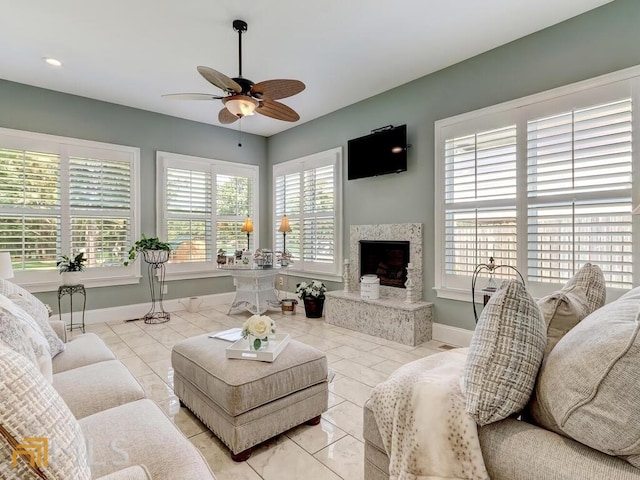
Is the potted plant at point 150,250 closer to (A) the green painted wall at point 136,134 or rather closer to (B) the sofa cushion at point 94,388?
(A) the green painted wall at point 136,134

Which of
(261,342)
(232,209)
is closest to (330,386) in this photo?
(261,342)

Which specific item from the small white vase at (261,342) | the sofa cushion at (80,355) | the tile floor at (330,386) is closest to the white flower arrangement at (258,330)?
the small white vase at (261,342)

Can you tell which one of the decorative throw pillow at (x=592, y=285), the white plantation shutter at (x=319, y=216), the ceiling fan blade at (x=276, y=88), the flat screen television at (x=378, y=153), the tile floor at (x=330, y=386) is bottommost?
the tile floor at (x=330, y=386)

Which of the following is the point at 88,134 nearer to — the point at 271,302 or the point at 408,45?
the point at 271,302

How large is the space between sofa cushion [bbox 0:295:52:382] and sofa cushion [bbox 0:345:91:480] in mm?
711

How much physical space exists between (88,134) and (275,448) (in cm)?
459

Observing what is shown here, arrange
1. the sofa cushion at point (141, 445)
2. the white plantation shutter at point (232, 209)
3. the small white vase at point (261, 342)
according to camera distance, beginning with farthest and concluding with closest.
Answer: the white plantation shutter at point (232, 209), the small white vase at point (261, 342), the sofa cushion at point (141, 445)

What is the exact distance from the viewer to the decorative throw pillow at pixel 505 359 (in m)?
0.93

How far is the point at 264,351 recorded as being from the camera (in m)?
1.95

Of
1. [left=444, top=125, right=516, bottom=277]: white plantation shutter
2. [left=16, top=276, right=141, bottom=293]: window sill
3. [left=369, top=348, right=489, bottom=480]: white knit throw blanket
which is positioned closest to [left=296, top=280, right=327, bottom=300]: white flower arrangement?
[left=444, top=125, right=516, bottom=277]: white plantation shutter

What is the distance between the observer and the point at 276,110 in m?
3.22

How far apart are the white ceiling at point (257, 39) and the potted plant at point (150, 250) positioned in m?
1.93

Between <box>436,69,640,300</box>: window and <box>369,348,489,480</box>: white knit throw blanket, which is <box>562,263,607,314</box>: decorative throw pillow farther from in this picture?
<box>436,69,640,300</box>: window

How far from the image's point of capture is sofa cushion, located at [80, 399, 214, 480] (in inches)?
41.6
